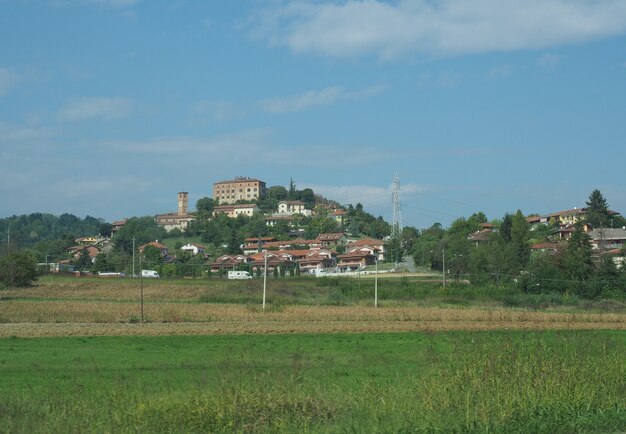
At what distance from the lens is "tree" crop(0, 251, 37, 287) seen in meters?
89.9

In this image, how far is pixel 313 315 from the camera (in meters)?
63.9

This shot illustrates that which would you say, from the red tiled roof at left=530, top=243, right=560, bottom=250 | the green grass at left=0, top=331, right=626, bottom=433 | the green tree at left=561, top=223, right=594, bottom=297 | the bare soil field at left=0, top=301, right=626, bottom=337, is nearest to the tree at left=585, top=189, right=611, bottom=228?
the red tiled roof at left=530, top=243, right=560, bottom=250

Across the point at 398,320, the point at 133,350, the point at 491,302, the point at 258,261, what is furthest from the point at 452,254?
the point at 133,350

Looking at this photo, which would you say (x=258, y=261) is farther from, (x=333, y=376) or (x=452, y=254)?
(x=333, y=376)

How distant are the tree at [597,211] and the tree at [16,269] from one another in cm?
11626

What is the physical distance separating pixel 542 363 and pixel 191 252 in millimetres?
151162

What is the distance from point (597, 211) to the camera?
166250mm

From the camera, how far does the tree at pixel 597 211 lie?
162625 millimetres

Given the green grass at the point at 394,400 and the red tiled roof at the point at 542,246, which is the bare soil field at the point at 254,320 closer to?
the green grass at the point at 394,400

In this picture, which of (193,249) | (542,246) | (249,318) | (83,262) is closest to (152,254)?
(83,262)

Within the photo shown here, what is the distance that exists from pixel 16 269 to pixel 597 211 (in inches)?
4874

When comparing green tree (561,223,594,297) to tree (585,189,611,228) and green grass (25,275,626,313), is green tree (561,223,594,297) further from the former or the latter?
tree (585,189,611,228)

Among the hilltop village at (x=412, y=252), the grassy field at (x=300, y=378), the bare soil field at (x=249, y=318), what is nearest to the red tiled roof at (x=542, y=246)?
the hilltop village at (x=412, y=252)

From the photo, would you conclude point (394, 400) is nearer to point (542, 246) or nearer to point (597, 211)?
point (542, 246)
